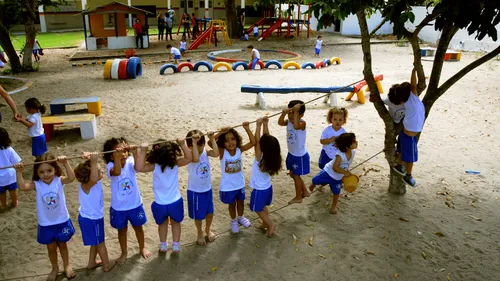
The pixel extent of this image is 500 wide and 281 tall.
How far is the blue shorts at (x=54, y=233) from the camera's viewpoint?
375cm

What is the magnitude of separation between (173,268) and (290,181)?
276 centimetres

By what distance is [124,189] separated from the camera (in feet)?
12.8

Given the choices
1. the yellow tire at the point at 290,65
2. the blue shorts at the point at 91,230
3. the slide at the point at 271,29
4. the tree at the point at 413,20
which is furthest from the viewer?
the slide at the point at 271,29

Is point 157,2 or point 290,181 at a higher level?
point 157,2

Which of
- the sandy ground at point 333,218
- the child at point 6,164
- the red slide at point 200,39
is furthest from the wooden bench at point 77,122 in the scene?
the red slide at point 200,39

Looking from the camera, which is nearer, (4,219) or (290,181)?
(4,219)

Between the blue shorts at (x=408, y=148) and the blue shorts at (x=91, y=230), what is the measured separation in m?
4.05

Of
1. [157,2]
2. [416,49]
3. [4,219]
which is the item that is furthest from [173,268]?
[157,2]

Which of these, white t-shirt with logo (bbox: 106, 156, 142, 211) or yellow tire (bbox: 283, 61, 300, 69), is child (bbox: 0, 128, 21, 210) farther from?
yellow tire (bbox: 283, 61, 300, 69)


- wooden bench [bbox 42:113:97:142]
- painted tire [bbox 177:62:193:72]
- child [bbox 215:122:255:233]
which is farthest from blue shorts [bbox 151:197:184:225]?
painted tire [bbox 177:62:193:72]

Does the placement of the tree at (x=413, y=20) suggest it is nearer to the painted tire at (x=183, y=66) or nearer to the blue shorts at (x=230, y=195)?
the blue shorts at (x=230, y=195)

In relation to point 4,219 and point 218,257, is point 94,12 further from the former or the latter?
point 218,257

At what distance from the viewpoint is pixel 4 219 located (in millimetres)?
5031

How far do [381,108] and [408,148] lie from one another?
2.28 ft
